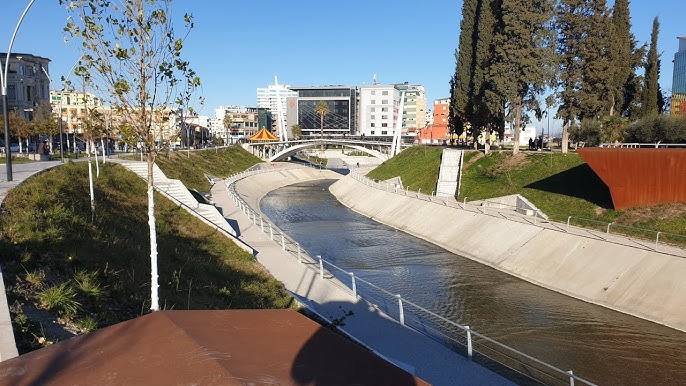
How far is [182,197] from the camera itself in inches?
1379

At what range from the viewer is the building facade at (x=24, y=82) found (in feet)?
233

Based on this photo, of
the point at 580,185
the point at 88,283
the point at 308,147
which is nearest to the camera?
the point at 88,283

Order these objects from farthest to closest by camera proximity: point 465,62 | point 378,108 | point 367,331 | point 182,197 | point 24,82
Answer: point 378,108 → point 24,82 → point 465,62 → point 182,197 → point 367,331

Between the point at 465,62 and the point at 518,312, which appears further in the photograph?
the point at 465,62

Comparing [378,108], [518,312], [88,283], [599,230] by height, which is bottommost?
[518,312]

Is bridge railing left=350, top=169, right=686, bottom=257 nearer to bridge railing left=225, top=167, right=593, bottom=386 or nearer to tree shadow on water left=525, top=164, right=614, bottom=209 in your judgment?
tree shadow on water left=525, top=164, right=614, bottom=209

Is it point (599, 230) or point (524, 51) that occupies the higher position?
point (524, 51)

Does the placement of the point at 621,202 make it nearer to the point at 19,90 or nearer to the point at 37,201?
the point at 37,201

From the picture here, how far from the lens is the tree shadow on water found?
106 ft

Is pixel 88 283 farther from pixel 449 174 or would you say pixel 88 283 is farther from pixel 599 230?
pixel 449 174

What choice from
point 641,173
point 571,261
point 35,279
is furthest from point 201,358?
point 641,173

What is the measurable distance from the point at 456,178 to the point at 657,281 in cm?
2896

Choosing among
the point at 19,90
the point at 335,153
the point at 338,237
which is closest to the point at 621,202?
the point at 338,237

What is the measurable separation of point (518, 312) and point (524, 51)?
94.9 feet
